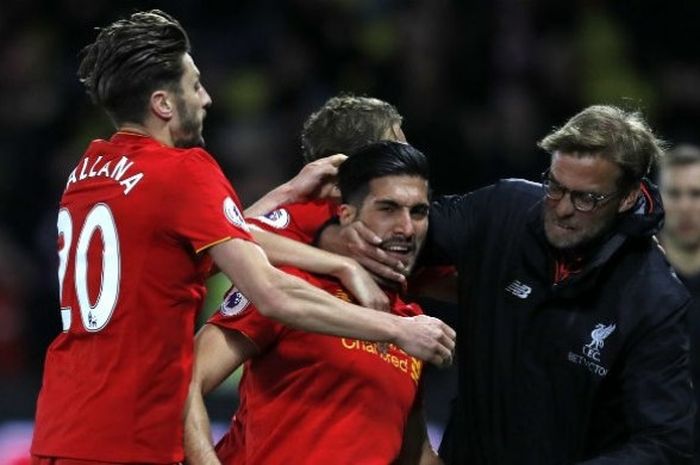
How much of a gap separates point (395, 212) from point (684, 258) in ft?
9.17

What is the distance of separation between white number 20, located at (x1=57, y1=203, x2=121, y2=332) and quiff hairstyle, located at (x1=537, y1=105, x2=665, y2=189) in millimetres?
1348

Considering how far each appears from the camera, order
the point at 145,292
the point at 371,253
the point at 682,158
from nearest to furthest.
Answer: the point at 145,292 → the point at 371,253 → the point at 682,158

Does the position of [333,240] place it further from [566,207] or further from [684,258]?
[684,258]

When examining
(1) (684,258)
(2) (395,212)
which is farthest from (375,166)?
(1) (684,258)

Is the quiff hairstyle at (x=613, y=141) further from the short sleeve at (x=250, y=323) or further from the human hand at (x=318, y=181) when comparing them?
the short sleeve at (x=250, y=323)

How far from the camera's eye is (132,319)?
427 cm

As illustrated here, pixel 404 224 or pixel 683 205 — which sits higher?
pixel 404 224

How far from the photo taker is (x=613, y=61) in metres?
10.1

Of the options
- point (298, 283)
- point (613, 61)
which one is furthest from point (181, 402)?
point (613, 61)

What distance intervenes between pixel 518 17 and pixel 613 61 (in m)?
0.72

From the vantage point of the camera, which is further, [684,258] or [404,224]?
[684,258]

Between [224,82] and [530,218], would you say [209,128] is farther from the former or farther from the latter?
[530,218]

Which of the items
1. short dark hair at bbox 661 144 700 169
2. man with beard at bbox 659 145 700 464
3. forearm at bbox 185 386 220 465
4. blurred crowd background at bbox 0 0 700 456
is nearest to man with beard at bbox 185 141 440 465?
forearm at bbox 185 386 220 465

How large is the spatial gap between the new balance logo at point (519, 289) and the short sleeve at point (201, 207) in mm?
878
